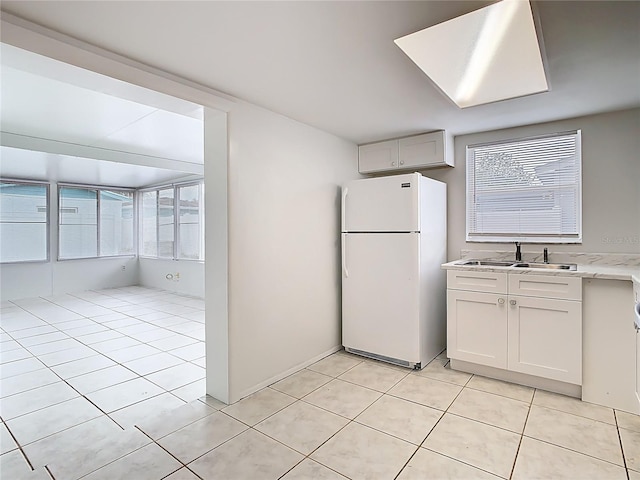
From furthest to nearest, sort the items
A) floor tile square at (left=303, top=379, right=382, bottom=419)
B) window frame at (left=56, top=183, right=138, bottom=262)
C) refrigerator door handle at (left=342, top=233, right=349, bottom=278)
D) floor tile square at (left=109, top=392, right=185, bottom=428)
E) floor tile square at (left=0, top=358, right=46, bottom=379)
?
window frame at (left=56, top=183, right=138, bottom=262)
refrigerator door handle at (left=342, top=233, right=349, bottom=278)
floor tile square at (left=0, top=358, right=46, bottom=379)
floor tile square at (left=303, top=379, right=382, bottom=419)
floor tile square at (left=109, top=392, right=185, bottom=428)

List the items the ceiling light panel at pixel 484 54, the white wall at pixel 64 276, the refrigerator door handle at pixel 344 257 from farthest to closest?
1. the white wall at pixel 64 276
2. the refrigerator door handle at pixel 344 257
3. the ceiling light panel at pixel 484 54

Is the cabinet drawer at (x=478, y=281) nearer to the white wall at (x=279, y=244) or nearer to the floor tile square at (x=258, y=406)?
the white wall at (x=279, y=244)

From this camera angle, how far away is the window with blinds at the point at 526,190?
3.06m

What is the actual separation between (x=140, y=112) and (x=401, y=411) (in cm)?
318

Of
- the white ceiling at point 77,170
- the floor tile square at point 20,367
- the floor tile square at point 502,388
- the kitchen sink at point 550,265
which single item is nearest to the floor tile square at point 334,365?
the floor tile square at point 502,388

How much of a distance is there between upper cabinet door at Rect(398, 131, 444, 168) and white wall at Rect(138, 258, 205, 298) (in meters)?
4.22

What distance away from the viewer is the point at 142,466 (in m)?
1.82

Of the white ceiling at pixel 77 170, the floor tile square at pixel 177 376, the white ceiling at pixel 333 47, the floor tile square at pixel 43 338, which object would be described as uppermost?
the white ceiling at pixel 77 170

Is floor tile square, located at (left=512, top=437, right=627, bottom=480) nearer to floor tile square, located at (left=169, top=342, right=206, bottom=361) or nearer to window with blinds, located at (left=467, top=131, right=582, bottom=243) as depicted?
window with blinds, located at (left=467, top=131, right=582, bottom=243)

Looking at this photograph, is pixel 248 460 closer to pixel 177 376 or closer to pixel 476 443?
pixel 476 443

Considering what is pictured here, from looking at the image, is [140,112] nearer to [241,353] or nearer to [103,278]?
[241,353]

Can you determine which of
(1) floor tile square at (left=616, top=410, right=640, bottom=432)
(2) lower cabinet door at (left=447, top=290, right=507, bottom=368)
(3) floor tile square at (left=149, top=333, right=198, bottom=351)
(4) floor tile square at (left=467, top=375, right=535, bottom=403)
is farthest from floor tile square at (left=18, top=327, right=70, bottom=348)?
(1) floor tile square at (left=616, top=410, right=640, bottom=432)

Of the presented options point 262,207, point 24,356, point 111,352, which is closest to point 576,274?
point 262,207

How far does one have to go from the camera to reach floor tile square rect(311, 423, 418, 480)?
1.77 meters
